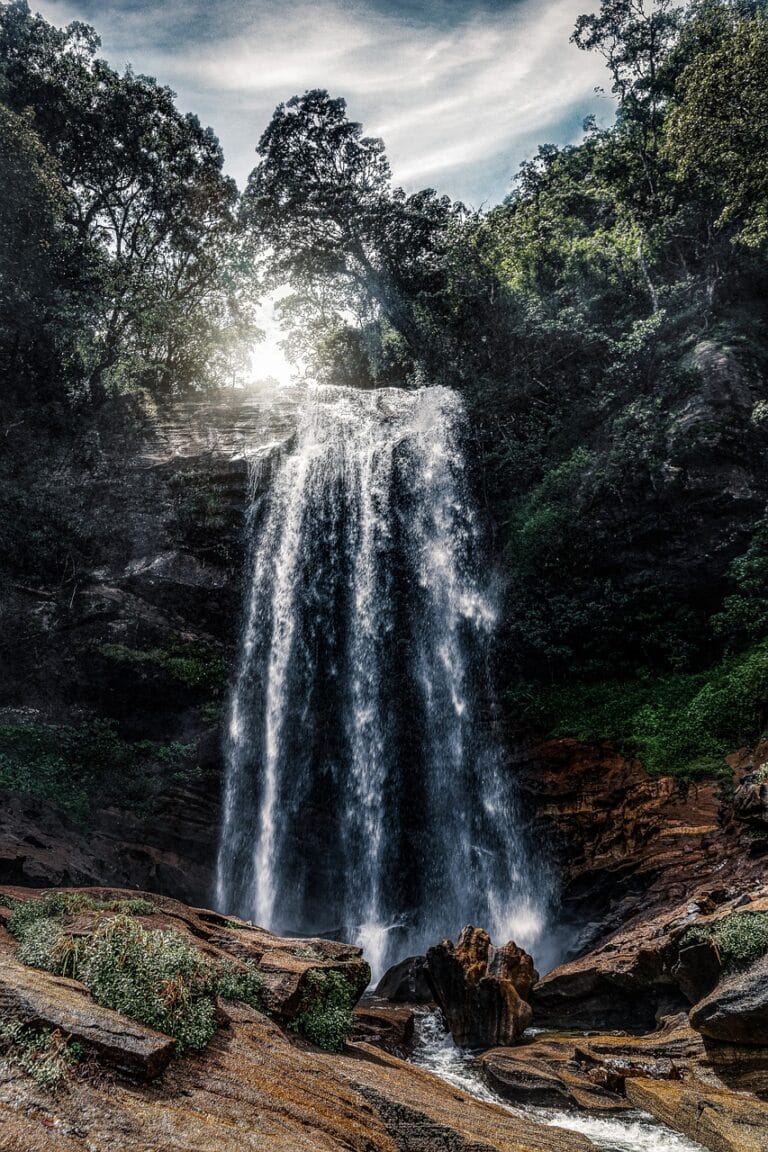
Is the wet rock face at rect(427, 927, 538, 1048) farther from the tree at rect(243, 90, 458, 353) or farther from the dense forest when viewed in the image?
the tree at rect(243, 90, 458, 353)

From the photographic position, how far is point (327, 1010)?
7.27 m

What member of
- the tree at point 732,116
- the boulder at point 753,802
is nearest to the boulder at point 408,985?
the boulder at point 753,802

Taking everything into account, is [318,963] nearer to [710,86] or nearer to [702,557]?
[702,557]

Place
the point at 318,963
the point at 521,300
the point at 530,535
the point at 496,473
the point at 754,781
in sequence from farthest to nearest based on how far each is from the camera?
the point at 521,300 < the point at 496,473 < the point at 530,535 < the point at 754,781 < the point at 318,963

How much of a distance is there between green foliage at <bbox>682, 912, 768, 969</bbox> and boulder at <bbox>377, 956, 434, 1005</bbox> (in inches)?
228

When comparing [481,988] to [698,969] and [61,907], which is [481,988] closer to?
[698,969]

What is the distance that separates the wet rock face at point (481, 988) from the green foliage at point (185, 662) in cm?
1059

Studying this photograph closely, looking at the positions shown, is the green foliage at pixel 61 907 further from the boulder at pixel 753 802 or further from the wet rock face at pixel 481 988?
the boulder at pixel 753 802

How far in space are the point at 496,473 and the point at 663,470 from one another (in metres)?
5.67

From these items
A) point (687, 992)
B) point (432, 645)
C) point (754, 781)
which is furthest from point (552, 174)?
point (687, 992)

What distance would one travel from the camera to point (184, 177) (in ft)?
83.8

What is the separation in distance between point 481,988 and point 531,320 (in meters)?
20.1

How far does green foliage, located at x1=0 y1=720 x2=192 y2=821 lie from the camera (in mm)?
15742

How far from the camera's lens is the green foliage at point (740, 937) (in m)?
→ 7.23
